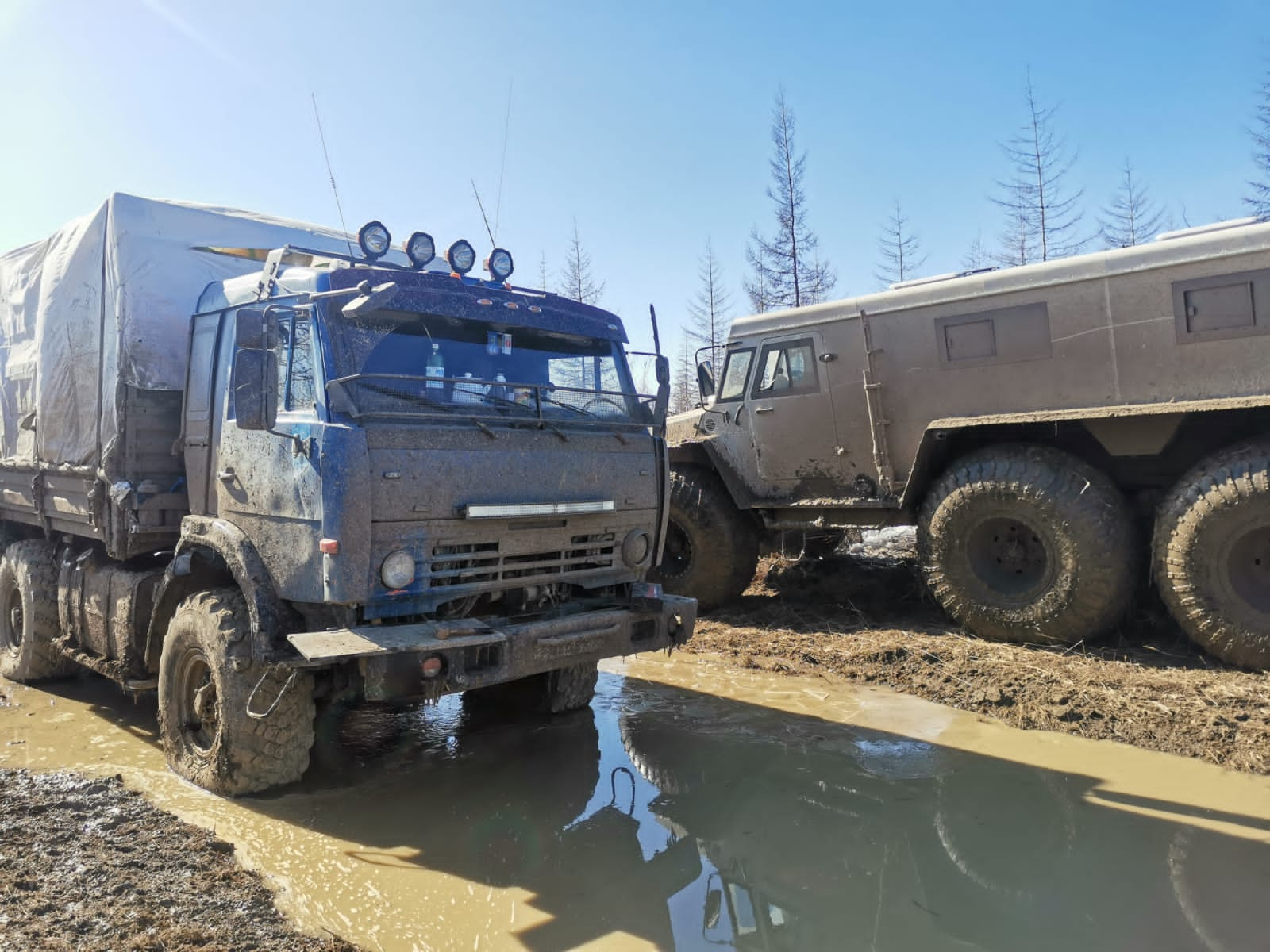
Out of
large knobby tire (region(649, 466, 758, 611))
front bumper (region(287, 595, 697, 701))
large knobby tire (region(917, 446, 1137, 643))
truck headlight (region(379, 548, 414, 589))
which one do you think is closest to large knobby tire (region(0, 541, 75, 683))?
front bumper (region(287, 595, 697, 701))

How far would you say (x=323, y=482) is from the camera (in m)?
4.04

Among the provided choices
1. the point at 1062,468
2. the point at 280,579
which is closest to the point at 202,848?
the point at 280,579

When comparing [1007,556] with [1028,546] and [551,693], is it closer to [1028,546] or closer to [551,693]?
[1028,546]

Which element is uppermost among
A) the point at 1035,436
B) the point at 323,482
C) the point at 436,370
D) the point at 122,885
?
the point at 436,370

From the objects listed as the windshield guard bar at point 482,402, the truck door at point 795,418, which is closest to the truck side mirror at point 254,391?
the windshield guard bar at point 482,402

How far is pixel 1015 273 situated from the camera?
7.11 meters

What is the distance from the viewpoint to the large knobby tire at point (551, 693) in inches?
227

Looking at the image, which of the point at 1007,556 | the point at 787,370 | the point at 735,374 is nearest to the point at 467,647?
the point at 1007,556

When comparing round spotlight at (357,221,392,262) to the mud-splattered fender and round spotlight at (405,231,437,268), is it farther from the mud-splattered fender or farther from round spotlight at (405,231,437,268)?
the mud-splattered fender

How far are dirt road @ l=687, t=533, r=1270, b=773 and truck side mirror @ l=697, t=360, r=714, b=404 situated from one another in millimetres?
2161

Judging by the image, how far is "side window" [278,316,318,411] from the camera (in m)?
4.30

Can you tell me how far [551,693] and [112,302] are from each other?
3817mm

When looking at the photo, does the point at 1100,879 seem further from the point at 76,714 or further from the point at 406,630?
the point at 76,714

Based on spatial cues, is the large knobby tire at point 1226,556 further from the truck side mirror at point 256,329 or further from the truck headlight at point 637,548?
the truck side mirror at point 256,329
